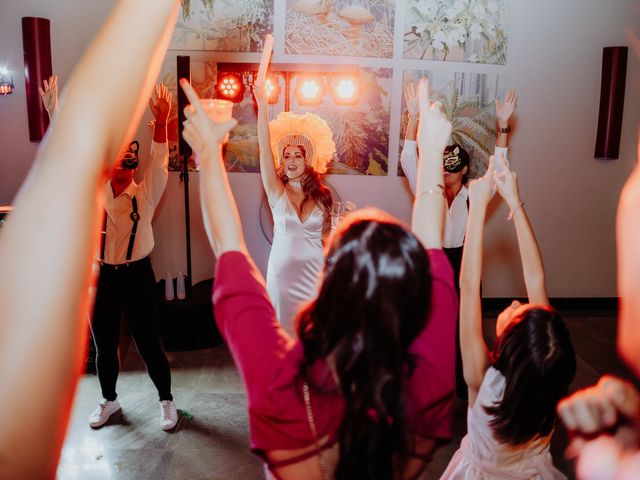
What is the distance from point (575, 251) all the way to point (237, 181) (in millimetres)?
4232

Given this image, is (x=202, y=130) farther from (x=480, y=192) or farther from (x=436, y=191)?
(x=480, y=192)

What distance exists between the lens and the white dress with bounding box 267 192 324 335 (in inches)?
132

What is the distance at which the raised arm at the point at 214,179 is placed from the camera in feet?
3.02

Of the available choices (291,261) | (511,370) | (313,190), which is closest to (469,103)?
(313,190)

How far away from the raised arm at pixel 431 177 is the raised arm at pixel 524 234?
31.8 inches

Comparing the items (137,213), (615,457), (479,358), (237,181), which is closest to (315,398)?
(615,457)

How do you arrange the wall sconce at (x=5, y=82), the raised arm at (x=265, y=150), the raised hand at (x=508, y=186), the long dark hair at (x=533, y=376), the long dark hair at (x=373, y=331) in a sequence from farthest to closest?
the wall sconce at (x=5, y=82)
the raised arm at (x=265, y=150)
the raised hand at (x=508, y=186)
the long dark hair at (x=533, y=376)
the long dark hair at (x=373, y=331)

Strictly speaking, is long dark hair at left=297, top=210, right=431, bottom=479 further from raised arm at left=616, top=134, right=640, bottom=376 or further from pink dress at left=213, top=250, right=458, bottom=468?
raised arm at left=616, top=134, right=640, bottom=376

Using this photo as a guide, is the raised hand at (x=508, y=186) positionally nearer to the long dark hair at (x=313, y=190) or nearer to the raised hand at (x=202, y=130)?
the raised hand at (x=202, y=130)

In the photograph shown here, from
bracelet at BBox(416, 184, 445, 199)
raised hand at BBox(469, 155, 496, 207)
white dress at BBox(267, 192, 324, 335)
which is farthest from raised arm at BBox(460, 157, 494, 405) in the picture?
white dress at BBox(267, 192, 324, 335)

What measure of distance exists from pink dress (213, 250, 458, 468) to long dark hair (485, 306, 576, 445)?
2.61 feet


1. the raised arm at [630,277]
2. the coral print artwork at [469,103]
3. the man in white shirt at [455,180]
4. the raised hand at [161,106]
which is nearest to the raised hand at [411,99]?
the man in white shirt at [455,180]

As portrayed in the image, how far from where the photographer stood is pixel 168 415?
11.2 ft

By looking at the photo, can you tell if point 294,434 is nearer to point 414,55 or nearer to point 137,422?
point 137,422
